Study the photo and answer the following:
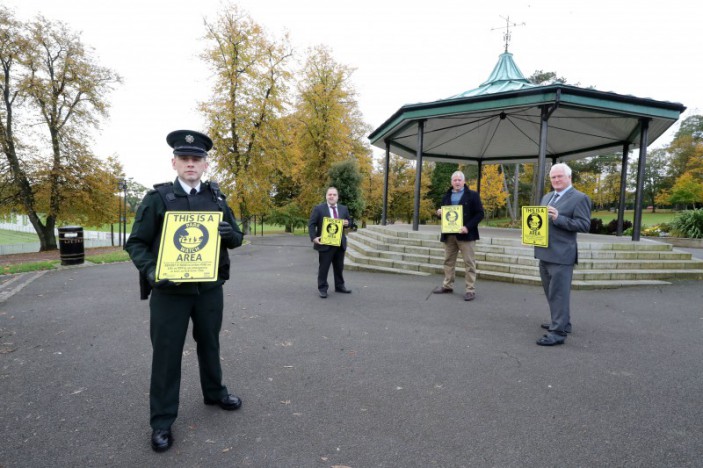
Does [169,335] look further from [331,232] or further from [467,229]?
[467,229]

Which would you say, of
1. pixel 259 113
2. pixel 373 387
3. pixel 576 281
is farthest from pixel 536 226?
pixel 259 113

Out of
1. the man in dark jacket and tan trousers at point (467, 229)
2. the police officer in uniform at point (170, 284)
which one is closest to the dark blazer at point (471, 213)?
the man in dark jacket and tan trousers at point (467, 229)

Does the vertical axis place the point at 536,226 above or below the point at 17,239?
above

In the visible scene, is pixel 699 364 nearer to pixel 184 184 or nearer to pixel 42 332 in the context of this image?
pixel 184 184

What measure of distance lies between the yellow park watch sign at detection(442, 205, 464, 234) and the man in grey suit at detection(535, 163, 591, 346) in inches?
79.3

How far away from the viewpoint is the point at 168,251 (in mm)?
→ 2328

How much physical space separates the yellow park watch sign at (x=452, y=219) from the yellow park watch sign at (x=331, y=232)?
77.7 inches

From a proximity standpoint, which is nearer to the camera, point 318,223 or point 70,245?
point 318,223

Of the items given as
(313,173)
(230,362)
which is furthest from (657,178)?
(230,362)

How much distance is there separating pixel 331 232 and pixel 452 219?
231 cm

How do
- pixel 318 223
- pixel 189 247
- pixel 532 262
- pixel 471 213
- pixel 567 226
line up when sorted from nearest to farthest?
pixel 189 247 < pixel 567 226 < pixel 471 213 < pixel 318 223 < pixel 532 262

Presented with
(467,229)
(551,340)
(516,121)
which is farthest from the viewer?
(516,121)

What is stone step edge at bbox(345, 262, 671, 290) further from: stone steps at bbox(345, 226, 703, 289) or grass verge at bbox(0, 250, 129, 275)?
grass verge at bbox(0, 250, 129, 275)

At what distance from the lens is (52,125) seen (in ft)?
68.8
